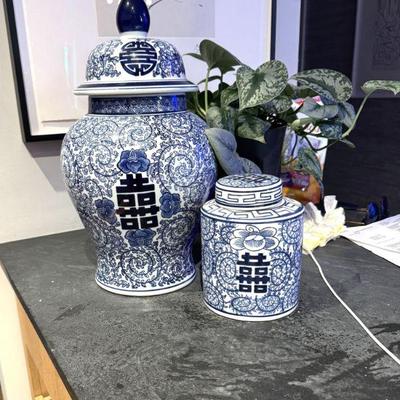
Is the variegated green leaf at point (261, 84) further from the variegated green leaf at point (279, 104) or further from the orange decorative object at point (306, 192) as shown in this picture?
the orange decorative object at point (306, 192)

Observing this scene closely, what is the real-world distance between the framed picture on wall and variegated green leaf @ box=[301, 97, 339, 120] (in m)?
0.36

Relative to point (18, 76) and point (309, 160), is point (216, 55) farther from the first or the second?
point (18, 76)

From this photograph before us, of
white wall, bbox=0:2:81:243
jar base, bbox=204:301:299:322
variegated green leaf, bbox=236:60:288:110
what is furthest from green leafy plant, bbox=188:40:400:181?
white wall, bbox=0:2:81:243

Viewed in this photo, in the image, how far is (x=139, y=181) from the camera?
523 millimetres

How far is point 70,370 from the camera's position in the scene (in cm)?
44

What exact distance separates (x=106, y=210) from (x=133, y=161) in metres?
0.08

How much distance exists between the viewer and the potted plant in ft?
1.92

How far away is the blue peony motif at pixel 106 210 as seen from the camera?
535 millimetres

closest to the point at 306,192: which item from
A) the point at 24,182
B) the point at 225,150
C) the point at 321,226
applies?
the point at 321,226

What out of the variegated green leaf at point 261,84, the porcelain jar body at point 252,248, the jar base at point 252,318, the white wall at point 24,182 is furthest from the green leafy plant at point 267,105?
the white wall at point 24,182

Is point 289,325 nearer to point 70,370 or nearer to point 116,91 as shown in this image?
point 70,370

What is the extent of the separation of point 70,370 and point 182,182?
0.82 ft

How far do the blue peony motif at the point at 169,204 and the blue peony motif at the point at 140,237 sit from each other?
1.3 inches

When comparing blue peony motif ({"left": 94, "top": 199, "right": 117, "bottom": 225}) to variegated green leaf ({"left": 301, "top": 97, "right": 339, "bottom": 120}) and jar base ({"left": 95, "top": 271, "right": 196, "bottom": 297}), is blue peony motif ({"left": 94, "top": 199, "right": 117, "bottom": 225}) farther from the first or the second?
variegated green leaf ({"left": 301, "top": 97, "right": 339, "bottom": 120})
